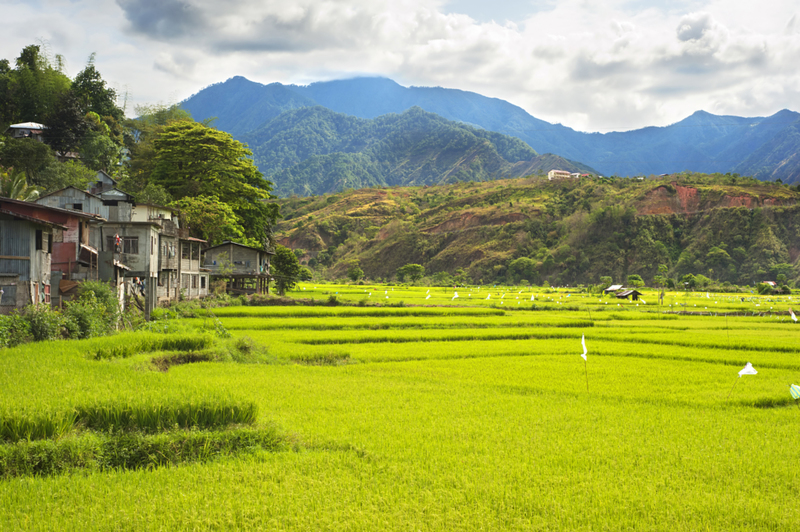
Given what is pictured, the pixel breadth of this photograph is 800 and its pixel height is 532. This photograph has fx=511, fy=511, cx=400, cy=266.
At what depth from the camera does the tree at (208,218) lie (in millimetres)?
37312

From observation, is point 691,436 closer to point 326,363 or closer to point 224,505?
point 224,505

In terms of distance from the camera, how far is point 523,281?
77.7 m

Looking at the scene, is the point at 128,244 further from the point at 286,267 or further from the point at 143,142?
the point at 143,142

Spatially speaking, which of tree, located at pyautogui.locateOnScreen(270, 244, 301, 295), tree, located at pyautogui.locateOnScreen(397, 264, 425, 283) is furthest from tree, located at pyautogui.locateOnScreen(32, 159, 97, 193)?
tree, located at pyautogui.locateOnScreen(397, 264, 425, 283)

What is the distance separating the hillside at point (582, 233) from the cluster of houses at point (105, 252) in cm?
5330

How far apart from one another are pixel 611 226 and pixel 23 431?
86592mm

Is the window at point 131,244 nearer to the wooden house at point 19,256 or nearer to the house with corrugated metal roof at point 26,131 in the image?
the wooden house at point 19,256

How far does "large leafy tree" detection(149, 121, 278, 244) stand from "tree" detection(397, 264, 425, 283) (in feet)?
128

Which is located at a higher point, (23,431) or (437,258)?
(437,258)

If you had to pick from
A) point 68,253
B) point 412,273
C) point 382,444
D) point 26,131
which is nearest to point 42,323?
point 68,253

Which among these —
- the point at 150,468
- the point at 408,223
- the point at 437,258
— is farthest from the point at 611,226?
the point at 150,468

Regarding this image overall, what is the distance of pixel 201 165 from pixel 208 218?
20.7 ft

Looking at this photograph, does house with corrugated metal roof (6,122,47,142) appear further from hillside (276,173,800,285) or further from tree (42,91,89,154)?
hillside (276,173,800,285)

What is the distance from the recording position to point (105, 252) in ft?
75.1
